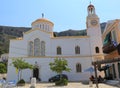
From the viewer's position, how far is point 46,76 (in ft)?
106

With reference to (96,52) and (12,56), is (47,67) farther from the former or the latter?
(96,52)

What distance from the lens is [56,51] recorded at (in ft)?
111

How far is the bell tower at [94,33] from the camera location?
109 ft

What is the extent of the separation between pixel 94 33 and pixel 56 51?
8.85m

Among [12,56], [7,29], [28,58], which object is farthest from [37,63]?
[7,29]

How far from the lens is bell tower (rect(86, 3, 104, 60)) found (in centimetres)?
3322

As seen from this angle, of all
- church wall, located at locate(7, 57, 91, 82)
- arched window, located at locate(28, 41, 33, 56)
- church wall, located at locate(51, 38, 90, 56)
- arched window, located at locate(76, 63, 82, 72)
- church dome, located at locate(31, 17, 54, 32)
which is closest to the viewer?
church wall, located at locate(7, 57, 91, 82)

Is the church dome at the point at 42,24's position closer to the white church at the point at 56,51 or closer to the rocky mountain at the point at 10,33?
the white church at the point at 56,51

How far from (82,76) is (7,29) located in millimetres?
91979

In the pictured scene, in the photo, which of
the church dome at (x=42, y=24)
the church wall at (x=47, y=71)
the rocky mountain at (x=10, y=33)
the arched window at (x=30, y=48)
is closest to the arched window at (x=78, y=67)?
the church wall at (x=47, y=71)

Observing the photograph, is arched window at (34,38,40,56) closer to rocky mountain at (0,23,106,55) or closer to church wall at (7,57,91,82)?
church wall at (7,57,91,82)

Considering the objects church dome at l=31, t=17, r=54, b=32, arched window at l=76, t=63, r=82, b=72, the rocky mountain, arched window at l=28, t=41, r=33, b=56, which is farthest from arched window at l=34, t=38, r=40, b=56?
the rocky mountain

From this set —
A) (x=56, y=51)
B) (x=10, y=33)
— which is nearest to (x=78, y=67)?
(x=56, y=51)

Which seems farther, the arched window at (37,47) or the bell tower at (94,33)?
the arched window at (37,47)
